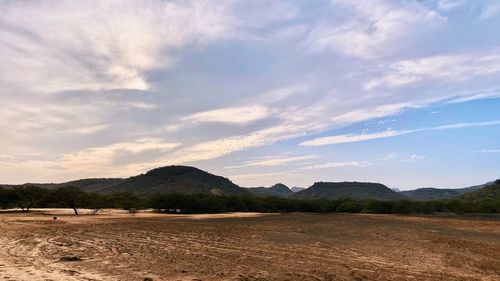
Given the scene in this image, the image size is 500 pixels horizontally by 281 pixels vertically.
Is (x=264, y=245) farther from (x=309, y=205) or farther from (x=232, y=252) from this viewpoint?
(x=309, y=205)

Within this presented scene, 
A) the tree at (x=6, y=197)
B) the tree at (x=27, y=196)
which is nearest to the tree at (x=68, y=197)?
the tree at (x=27, y=196)

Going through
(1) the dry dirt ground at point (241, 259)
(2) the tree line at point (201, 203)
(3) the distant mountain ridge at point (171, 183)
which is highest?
(3) the distant mountain ridge at point (171, 183)

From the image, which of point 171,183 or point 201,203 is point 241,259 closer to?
point 201,203

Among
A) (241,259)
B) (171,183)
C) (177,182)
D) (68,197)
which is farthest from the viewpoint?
(177,182)

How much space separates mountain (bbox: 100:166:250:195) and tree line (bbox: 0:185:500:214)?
7027 centimetres

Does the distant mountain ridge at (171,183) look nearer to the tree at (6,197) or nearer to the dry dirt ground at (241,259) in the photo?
the tree at (6,197)

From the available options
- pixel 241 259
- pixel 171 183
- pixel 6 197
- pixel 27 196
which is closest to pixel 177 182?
pixel 171 183

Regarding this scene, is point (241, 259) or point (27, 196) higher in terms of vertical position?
point (27, 196)

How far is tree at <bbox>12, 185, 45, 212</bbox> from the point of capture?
62812 mm

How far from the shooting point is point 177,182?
16750 centimetres

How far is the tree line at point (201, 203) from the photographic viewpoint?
64875mm

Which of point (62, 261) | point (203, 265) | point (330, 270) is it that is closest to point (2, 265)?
point (62, 261)

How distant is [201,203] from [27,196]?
27895mm

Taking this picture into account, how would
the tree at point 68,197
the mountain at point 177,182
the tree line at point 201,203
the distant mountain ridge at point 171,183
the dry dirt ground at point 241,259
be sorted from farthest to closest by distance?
the distant mountain ridge at point 171,183
the mountain at point 177,182
the tree line at point 201,203
the tree at point 68,197
the dry dirt ground at point 241,259
